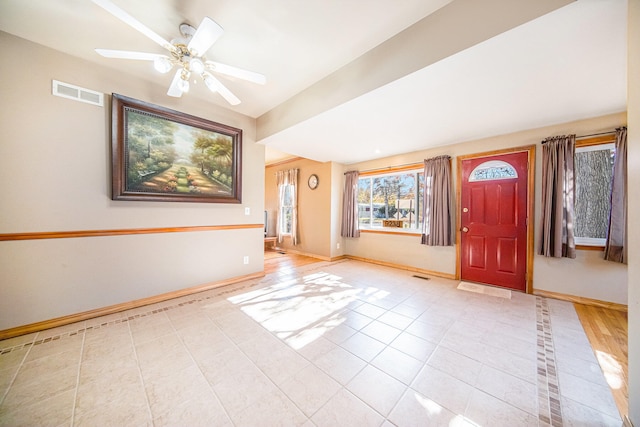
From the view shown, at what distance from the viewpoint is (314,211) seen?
17.9 ft

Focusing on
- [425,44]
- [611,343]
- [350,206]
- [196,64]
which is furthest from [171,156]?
[611,343]

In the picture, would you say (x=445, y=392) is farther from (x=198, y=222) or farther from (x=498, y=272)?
(x=198, y=222)

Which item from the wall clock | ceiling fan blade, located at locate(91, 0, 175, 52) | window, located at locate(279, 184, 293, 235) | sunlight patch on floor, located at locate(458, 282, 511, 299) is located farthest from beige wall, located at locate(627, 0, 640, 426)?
window, located at locate(279, 184, 293, 235)

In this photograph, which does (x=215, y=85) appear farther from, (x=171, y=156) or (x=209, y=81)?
(x=171, y=156)

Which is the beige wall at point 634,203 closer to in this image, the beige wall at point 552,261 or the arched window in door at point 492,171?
the beige wall at point 552,261

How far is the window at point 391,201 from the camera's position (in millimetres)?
4367

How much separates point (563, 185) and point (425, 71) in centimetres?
261

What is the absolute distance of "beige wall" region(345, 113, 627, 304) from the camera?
2.62 metres

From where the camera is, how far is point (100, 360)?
1.64m

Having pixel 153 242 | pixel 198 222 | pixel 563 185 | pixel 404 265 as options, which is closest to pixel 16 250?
pixel 153 242

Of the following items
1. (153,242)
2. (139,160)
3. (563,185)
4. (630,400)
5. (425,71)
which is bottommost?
(630,400)

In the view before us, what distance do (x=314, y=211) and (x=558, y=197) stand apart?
13.7 feet

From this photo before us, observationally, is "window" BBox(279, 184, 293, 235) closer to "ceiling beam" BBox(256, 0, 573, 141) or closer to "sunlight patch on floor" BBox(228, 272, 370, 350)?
"sunlight patch on floor" BBox(228, 272, 370, 350)

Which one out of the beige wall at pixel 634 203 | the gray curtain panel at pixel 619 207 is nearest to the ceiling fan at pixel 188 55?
the beige wall at pixel 634 203
